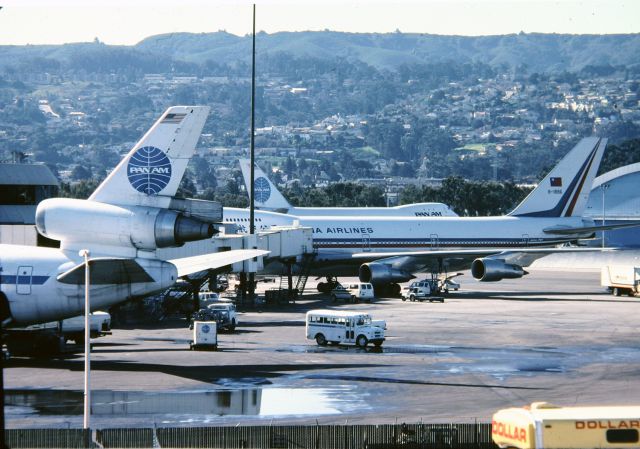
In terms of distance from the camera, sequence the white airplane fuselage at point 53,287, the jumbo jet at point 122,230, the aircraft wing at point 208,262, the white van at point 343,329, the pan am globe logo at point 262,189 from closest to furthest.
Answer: the jumbo jet at point 122,230 < the white airplane fuselage at point 53,287 < the aircraft wing at point 208,262 < the white van at point 343,329 < the pan am globe logo at point 262,189

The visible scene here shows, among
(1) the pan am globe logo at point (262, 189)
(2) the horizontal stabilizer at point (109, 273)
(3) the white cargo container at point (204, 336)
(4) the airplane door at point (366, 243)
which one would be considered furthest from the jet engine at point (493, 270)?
(1) the pan am globe logo at point (262, 189)

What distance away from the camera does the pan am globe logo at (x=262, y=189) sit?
148 m

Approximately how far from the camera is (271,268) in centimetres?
9656

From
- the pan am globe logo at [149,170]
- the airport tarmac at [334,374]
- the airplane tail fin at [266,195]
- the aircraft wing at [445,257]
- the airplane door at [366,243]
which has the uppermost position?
the pan am globe logo at [149,170]

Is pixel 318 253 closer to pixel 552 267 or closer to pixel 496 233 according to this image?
pixel 496 233

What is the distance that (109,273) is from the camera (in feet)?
160

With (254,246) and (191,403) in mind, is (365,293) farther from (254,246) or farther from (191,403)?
(191,403)

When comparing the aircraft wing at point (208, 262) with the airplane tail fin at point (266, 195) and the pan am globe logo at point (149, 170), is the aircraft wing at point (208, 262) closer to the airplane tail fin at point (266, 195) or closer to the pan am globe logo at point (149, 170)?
the pan am globe logo at point (149, 170)

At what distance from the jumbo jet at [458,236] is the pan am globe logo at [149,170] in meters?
45.9

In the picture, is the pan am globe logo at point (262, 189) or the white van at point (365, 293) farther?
the pan am globe logo at point (262, 189)

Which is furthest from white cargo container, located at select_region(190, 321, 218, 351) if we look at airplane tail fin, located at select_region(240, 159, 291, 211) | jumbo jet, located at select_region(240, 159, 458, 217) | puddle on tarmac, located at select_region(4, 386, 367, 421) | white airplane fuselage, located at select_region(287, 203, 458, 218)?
airplane tail fin, located at select_region(240, 159, 291, 211)

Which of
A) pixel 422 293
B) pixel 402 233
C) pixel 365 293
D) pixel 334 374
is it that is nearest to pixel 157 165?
pixel 334 374

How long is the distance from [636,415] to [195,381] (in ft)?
81.4

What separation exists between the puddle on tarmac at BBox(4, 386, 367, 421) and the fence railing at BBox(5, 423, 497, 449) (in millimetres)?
4709
